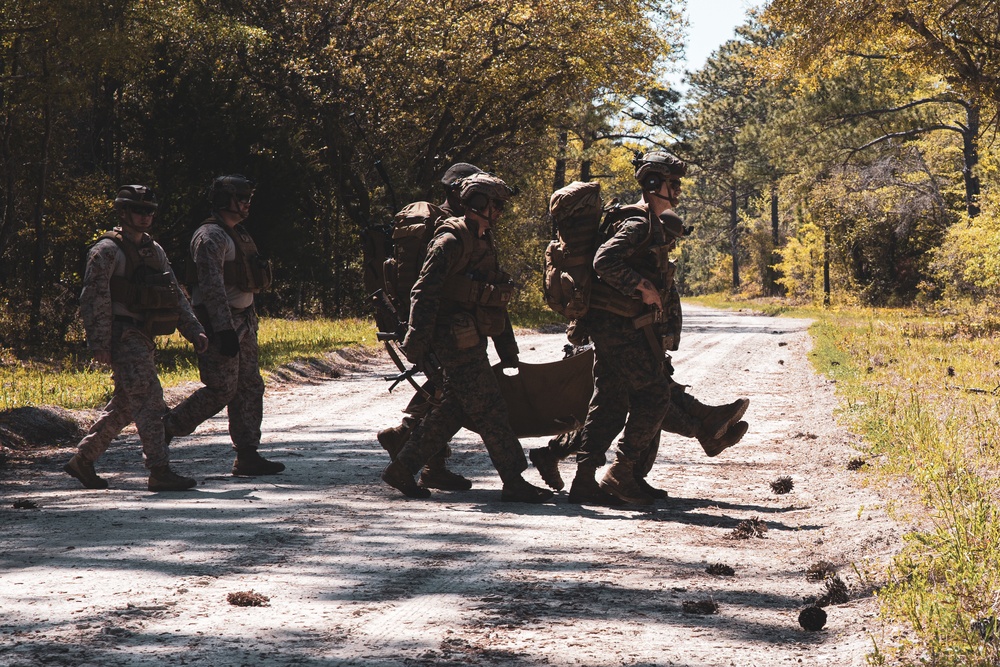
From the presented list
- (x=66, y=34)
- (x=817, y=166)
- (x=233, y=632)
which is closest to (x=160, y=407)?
(x=233, y=632)

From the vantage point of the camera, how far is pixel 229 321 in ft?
24.6

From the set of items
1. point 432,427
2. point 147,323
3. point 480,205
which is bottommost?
point 432,427

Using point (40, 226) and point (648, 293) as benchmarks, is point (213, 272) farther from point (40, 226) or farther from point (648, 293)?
point (40, 226)

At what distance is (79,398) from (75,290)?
9048mm

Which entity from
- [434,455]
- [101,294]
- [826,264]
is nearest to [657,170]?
[434,455]

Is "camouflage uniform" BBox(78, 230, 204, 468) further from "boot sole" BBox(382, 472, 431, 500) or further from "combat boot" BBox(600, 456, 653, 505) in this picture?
"combat boot" BBox(600, 456, 653, 505)

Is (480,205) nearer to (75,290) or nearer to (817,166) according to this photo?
(75,290)

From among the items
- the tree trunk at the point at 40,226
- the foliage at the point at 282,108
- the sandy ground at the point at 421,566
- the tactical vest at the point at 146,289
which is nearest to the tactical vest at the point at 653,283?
the sandy ground at the point at 421,566

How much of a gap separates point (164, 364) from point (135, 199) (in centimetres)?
944

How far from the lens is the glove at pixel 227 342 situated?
744cm

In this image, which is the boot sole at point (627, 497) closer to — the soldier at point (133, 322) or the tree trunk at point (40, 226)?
the soldier at point (133, 322)

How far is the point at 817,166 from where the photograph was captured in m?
33.8

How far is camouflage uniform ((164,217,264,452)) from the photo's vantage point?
7.51 metres

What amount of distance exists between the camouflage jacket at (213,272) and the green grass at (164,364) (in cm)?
399
